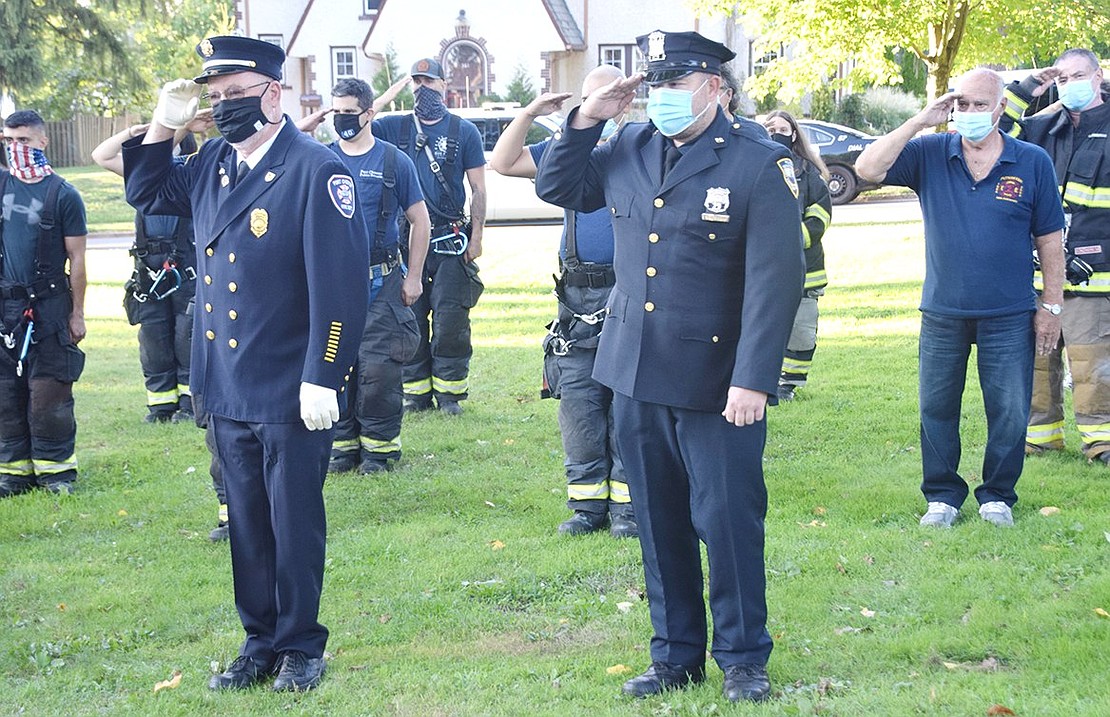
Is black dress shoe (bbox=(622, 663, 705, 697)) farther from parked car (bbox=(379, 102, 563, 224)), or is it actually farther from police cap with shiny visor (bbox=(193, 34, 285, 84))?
parked car (bbox=(379, 102, 563, 224))

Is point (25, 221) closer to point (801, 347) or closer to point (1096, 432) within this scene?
point (801, 347)

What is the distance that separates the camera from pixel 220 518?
760cm

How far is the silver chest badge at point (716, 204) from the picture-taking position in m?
4.74

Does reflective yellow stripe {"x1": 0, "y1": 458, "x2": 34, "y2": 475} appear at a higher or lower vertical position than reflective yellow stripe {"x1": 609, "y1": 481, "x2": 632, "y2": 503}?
lower

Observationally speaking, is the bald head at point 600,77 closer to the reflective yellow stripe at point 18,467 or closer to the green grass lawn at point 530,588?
the green grass lawn at point 530,588

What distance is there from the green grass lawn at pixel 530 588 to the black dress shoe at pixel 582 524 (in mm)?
101

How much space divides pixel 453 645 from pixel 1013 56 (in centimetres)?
2128

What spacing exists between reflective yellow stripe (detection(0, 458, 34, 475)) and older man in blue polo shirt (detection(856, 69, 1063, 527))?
550 centimetres

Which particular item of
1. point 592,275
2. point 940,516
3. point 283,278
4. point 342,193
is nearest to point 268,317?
point 283,278

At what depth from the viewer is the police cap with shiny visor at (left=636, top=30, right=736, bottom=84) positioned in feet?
15.7

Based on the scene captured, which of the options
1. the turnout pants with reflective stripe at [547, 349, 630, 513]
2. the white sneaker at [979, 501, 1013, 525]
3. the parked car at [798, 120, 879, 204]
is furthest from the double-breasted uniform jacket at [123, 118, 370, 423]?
the parked car at [798, 120, 879, 204]

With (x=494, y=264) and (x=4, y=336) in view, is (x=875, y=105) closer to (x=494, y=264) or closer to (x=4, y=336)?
(x=494, y=264)

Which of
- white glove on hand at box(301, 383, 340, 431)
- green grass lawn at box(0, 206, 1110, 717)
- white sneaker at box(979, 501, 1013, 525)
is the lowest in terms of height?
green grass lawn at box(0, 206, 1110, 717)

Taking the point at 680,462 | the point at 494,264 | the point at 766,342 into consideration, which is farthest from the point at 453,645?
the point at 494,264
